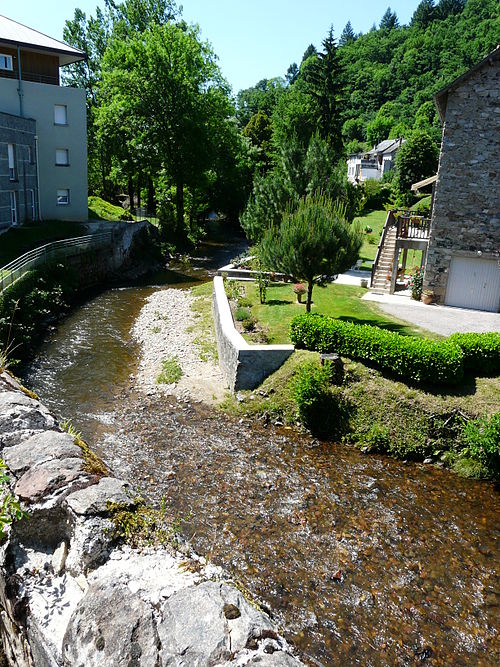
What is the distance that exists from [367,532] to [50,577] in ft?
26.3

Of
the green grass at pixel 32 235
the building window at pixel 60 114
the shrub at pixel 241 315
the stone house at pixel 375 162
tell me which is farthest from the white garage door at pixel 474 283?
the stone house at pixel 375 162

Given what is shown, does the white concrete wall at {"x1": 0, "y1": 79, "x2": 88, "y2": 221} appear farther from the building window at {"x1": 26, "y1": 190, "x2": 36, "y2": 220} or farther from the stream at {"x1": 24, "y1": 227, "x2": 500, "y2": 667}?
the stream at {"x1": 24, "y1": 227, "x2": 500, "y2": 667}

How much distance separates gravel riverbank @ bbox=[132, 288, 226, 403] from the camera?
17703 mm

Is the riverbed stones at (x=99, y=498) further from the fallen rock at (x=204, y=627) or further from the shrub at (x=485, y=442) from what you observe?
the shrub at (x=485, y=442)

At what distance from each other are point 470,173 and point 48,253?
19.5 m

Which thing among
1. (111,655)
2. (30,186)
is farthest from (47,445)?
(30,186)

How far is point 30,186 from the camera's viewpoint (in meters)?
35.0

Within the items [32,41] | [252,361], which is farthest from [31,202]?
[252,361]

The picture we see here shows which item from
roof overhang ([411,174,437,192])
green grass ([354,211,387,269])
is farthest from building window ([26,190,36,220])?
roof overhang ([411,174,437,192])

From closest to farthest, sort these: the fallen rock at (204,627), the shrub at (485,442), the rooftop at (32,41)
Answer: the fallen rock at (204,627) < the shrub at (485,442) < the rooftop at (32,41)

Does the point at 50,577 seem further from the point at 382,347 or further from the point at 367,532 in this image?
the point at 382,347

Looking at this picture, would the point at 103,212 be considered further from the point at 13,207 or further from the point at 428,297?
the point at 428,297

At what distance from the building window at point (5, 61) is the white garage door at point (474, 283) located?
2938cm

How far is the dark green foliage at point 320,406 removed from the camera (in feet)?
50.5
